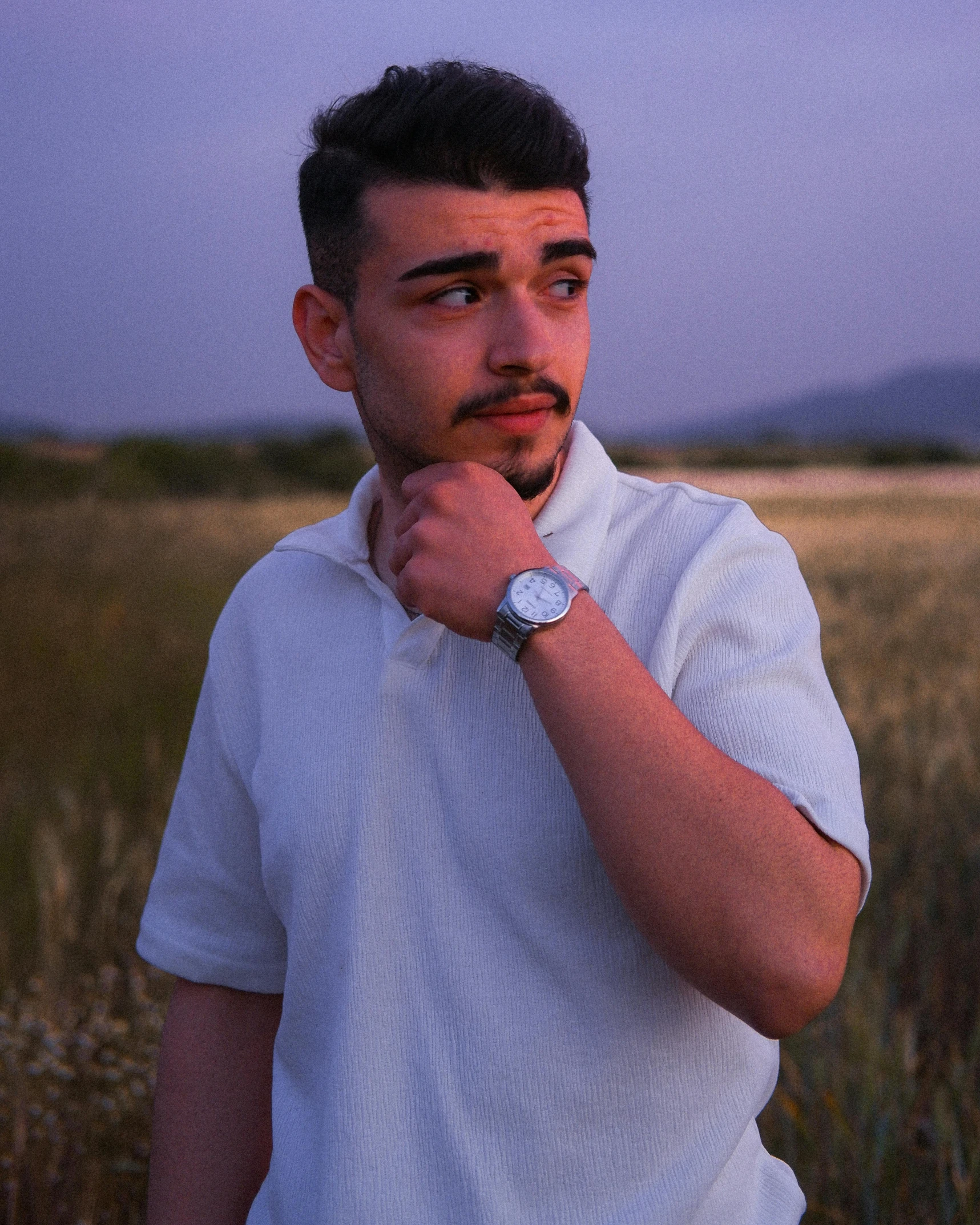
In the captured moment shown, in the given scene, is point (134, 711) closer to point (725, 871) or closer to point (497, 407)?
point (497, 407)

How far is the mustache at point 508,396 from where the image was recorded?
4.23 feet

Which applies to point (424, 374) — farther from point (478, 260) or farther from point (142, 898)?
point (142, 898)

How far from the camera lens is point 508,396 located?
1289 millimetres

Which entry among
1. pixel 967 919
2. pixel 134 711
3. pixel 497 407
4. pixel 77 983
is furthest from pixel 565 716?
pixel 134 711

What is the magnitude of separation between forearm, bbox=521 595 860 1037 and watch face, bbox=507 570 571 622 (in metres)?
0.03

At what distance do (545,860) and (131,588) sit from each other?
19.7 feet

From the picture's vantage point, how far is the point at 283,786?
1365 millimetres

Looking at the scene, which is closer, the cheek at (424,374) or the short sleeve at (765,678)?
the short sleeve at (765,678)

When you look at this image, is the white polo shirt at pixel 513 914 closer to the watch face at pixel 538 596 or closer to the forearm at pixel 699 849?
the forearm at pixel 699 849

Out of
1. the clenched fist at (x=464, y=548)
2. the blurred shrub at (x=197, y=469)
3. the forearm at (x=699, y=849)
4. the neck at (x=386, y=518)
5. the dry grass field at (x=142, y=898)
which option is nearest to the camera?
the forearm at (x=699, y=849)

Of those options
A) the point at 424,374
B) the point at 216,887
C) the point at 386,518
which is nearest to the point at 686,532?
the point at 424,374

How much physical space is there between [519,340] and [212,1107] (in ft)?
3.73

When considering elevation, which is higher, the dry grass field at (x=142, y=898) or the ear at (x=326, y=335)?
the ear at (x=326, y=335)

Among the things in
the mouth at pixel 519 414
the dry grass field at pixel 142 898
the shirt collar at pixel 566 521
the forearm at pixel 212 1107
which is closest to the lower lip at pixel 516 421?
the mouth at pixel 519 414
